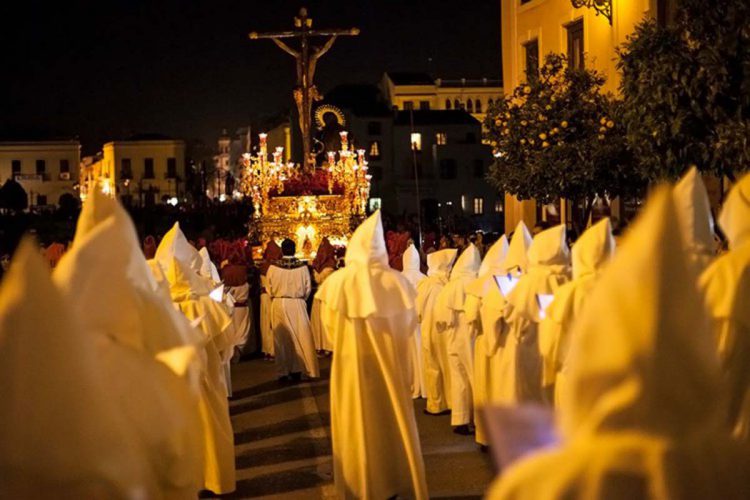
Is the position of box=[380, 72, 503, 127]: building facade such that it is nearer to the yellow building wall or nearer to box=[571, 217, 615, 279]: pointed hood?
the yellow building wall

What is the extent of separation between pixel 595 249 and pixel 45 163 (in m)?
97.5

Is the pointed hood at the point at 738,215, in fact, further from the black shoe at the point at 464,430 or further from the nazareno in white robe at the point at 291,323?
the nazareno in white robe at the point at 291,323

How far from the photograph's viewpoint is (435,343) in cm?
1282

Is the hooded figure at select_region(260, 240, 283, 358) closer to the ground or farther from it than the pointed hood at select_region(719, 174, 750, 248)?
closer to the ground

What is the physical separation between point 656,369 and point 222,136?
416ft

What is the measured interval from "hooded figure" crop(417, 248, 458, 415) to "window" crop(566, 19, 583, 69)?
1207cm

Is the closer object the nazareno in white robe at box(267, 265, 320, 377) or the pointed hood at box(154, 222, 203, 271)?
the pointed hood at box(154, 222, 203, 271)

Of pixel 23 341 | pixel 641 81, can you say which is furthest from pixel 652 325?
pixel 641 81

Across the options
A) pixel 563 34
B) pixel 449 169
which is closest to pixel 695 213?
pixel 563 34

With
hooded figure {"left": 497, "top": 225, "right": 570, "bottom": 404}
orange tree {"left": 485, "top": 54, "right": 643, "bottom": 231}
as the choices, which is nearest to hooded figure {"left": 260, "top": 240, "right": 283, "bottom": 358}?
orange tree {"left": 485, "top": 54, "right": 643, "bottom": 231}

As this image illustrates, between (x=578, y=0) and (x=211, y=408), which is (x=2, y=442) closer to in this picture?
(x=211, y=408)

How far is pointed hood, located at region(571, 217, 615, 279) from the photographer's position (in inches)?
327

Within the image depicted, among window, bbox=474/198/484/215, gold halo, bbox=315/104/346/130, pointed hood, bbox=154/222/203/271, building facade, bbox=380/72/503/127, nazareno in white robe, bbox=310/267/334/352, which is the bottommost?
nazareno in white robe, bbox=310/267/334/352

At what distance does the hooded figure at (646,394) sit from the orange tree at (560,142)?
1480 centimetres
